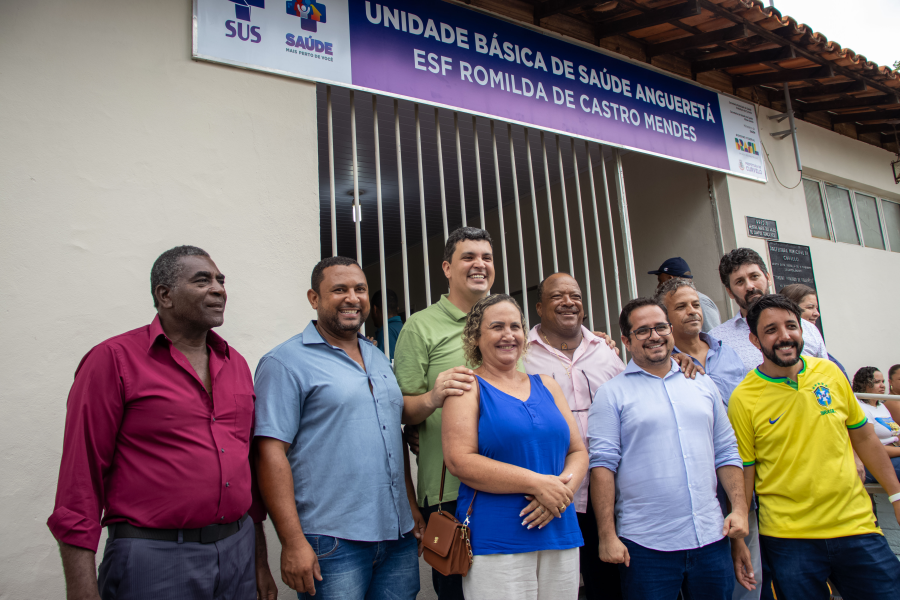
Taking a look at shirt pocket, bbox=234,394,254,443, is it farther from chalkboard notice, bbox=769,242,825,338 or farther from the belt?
chalkboard notice, bbox=769,242,825,338

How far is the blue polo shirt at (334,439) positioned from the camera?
200 centimetres

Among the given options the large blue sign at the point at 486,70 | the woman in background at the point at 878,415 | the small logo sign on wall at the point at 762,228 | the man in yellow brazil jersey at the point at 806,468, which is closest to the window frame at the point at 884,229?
the woman in background at the point at 878,415

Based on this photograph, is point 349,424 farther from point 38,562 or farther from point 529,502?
point 38,562

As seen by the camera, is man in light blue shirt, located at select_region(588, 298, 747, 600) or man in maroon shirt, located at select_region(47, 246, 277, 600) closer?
man in maroon shirt, located at select_region(47, 246, 277, 600)

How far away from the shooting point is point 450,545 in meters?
1.94

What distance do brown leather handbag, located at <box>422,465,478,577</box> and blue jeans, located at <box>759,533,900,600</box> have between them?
1.37 metres

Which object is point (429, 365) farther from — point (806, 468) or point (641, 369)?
point (806, 468)

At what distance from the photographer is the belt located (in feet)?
5.33

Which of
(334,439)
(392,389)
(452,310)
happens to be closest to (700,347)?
(452,310)

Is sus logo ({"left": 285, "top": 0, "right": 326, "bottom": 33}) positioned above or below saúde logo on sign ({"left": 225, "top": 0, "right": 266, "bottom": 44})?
above

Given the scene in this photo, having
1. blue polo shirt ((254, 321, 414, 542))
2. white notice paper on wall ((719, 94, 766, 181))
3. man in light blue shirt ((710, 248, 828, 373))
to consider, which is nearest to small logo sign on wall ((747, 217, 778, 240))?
white notice paper on wall ((719, 94, 766, 181))

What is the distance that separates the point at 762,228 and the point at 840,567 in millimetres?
3538

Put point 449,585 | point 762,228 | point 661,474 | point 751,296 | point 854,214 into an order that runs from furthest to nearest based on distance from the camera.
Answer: point 854,214, point 762,228, point 751,296, point 661,474, point 449,585

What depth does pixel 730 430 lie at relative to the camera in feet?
8.13
